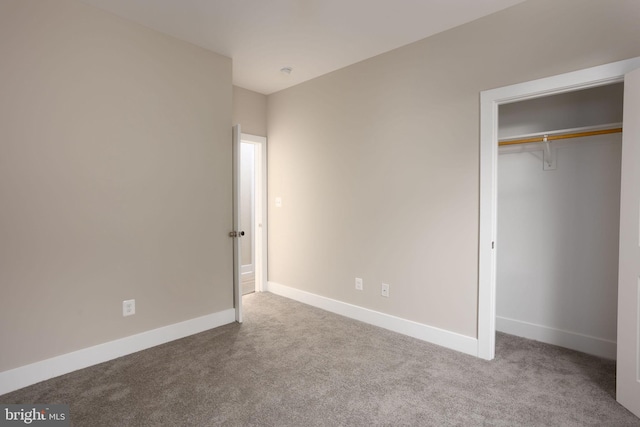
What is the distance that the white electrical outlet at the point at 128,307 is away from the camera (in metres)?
2.74

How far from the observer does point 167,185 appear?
3.02 meters

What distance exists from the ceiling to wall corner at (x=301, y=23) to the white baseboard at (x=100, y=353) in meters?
2.66

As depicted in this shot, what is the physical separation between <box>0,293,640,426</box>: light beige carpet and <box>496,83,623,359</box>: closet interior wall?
25cm

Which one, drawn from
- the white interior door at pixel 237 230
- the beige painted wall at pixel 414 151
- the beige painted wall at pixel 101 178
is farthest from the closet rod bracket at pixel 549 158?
the beige painted wall at pixel 101 178

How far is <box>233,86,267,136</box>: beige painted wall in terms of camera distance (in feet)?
13.9

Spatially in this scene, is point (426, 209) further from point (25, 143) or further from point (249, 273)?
point (249, 273)

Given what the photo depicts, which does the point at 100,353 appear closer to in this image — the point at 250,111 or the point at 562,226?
the point at 250,111

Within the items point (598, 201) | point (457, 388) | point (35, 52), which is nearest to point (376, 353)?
point (457, 388)

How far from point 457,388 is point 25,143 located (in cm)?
341

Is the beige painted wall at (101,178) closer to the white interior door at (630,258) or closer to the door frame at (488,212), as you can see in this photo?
the door frame at (488,212)

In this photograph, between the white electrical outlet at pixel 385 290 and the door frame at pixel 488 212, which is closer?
the door frame at pixel 488 212

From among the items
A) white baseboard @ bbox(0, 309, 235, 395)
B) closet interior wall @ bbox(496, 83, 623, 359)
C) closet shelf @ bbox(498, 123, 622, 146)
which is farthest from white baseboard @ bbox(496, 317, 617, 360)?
white baseboard @ bbox(0, 309, 235, 395)

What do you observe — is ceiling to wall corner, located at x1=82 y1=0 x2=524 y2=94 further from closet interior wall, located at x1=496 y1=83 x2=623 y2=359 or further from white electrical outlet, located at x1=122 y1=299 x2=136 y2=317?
white electrical outlet, located at x1=122 y1=299 x2=136 y2=317

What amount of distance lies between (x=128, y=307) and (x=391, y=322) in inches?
94.4
